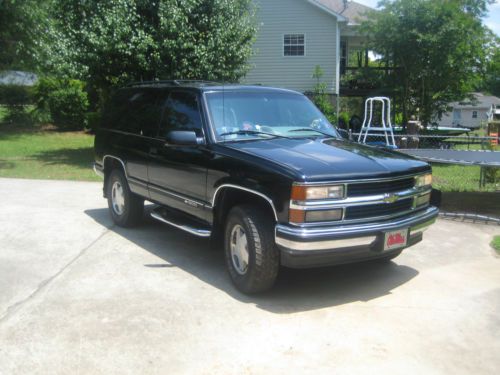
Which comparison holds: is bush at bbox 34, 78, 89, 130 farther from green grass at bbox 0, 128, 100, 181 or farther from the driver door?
the driver door

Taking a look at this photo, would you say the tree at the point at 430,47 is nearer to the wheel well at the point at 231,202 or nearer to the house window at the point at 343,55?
the house window at the point at 343,55

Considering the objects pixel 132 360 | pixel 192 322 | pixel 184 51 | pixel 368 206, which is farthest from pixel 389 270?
pixel 184 51

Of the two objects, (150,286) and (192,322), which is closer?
(192,322)

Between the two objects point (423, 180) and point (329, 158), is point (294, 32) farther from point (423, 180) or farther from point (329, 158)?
point (329, 158)

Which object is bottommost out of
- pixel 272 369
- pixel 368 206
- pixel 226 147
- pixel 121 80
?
pixel 272 369

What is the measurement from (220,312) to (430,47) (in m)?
16.7

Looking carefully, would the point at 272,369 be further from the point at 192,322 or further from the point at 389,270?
the point at 389,270

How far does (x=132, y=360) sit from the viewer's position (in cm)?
391

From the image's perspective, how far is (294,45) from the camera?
23.6 m

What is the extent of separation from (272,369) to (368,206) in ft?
5.61

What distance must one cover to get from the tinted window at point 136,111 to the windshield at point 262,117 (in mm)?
1101

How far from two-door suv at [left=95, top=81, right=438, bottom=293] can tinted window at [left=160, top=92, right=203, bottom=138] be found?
16mm

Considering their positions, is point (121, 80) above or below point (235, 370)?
above

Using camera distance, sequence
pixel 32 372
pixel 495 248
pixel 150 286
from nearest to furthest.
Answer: pixel 32 372
pixel 150 286
pixel 495 248
